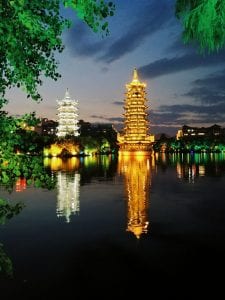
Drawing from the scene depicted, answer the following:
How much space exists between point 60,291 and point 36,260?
8.48 ft

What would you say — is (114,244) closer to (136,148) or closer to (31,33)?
(31,33)

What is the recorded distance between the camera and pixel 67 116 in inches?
5123

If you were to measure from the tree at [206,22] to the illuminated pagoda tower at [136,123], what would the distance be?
121 metres

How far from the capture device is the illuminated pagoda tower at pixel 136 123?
128 metres

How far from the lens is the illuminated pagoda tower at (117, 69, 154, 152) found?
12768 centimetres

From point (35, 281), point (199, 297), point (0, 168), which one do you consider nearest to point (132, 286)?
point (199, 297)

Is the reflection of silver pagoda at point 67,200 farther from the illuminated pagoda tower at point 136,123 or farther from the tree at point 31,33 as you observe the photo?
the illuminated pagoda tower at point 136,123

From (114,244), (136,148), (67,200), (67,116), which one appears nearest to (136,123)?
(136,148)

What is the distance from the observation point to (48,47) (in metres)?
5.06

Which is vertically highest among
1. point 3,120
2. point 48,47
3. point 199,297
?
point 48,47

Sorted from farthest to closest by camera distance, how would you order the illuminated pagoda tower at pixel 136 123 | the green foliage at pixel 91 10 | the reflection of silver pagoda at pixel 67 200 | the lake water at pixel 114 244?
the illuminated pagoda tower at pixel 136 123
the reflection of silver pagoda at pixel 67 200
the lake water at pixel 114 244
the green foliage at pixel 91 10

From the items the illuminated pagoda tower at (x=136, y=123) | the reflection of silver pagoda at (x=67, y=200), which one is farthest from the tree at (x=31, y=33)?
the illuminated pagoda tower at (x=136, y=123)

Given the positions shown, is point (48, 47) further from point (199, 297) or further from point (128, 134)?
point (128, 134)

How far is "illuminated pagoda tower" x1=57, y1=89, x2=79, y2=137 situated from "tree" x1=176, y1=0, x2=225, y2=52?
403 feet
